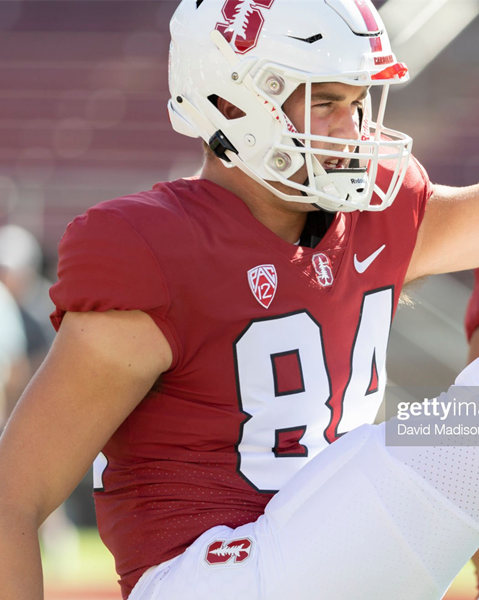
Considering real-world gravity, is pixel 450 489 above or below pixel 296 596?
above

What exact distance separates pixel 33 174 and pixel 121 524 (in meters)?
4.65

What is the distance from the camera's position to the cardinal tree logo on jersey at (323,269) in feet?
5.10

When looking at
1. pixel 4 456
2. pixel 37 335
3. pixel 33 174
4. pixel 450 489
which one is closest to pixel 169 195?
pixel 4 456

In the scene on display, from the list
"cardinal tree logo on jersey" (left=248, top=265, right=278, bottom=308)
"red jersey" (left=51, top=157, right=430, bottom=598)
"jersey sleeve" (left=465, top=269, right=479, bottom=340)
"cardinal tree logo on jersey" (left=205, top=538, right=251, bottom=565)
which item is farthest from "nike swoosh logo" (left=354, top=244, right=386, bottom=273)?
"jersey sleeve" (left=465, top=269, right=479, bottom=340)

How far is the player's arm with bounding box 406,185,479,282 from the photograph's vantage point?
176 cm

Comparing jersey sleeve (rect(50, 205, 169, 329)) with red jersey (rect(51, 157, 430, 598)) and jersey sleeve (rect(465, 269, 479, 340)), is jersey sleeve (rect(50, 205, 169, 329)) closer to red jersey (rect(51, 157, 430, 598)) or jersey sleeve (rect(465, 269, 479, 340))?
red jersey (rect(51, 157, 430, 598))

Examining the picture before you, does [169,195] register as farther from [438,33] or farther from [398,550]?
[438,33]

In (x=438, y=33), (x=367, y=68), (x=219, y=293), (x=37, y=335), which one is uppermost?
(x=367, y=68)

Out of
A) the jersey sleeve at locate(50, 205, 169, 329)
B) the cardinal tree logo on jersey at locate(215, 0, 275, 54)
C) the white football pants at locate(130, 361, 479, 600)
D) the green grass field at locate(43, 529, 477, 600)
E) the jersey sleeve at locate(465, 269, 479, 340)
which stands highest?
the cardinal tree logo on jersey at locate(215, 0, 275, 54)

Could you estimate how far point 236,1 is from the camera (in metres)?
1.56

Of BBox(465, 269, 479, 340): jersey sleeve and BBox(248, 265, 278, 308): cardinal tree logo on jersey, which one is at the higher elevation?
BBox(248, 265, 278, 308): cardinal tree logo on jersey

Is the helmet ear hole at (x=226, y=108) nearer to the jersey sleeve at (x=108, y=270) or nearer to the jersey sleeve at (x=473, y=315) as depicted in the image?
the jersey sleeve at (x=108, y=270)

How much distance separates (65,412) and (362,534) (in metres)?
0.43

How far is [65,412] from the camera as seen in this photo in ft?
4.48
